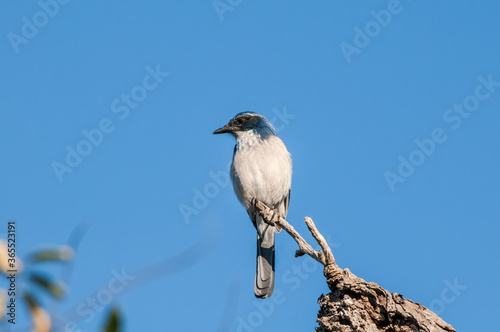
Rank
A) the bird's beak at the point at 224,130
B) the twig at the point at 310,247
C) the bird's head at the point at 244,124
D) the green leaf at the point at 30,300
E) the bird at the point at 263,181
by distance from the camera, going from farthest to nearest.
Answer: the bird's beak at the point at 224,130
the bird's head at the point at 244,124
the bird at the point at 263,181
the twig at the point at 310,247
the green leaf at the point at 30,300

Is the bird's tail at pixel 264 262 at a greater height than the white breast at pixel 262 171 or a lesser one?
lesser

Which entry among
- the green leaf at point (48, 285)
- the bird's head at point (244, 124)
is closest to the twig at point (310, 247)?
the bird's head at point (244, 124)

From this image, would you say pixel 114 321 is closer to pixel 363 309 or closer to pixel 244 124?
pixel 363 309

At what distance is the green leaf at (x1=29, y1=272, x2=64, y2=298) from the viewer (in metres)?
1.43

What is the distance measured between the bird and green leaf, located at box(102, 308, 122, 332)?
5.62 meters

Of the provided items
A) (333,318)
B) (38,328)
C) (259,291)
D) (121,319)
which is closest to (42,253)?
(38,328)

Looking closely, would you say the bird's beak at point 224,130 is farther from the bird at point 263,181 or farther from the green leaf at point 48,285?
the green leaf at point 48,285

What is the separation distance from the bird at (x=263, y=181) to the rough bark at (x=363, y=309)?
2.32 meters

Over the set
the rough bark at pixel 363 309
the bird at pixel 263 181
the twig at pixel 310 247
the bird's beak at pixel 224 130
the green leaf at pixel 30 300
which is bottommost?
the green leaf at pixel 30 300

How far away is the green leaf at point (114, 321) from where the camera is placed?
1.22 m

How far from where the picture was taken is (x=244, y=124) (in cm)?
782

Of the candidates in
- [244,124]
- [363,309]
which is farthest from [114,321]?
[244,124]

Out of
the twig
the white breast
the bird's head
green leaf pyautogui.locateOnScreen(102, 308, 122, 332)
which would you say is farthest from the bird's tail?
green leaf pyautogui.locateOnScreen(102, 308, 122, 332)

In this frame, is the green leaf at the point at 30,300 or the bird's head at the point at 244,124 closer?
the green leaf at the point at 30,300
